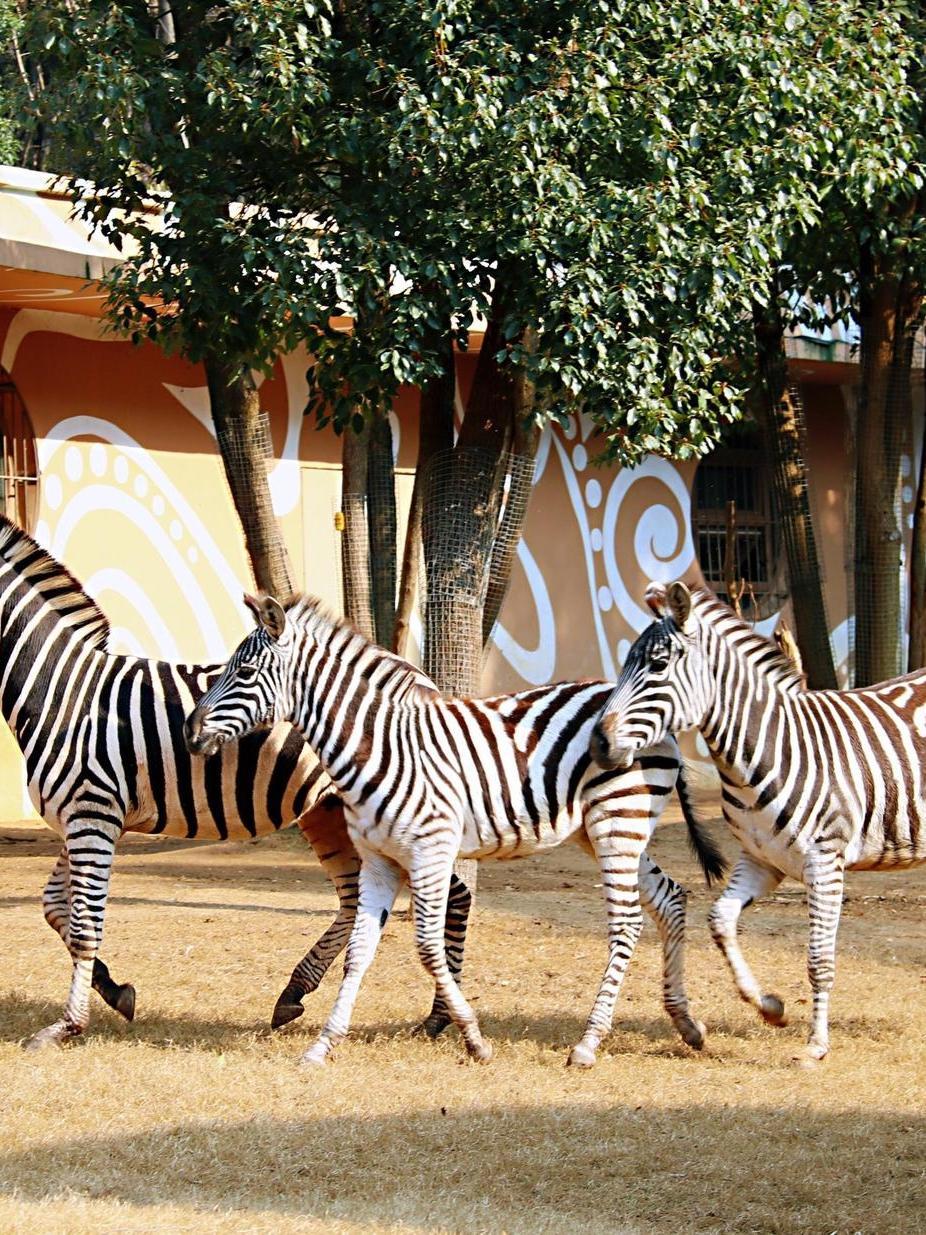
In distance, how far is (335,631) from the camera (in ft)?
22.1

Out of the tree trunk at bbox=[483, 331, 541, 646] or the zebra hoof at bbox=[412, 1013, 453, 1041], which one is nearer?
the zebra hoof at bbox=[412, 1013, 453, 1041]

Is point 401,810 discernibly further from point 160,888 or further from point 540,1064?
point 160,888

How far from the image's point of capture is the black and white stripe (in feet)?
22.3

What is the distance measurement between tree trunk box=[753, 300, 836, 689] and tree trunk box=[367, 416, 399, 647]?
3.47 metres

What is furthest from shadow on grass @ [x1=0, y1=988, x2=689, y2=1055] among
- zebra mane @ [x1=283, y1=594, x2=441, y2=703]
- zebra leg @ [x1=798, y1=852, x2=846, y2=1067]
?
zebra mane @ [x1=283, y1=594, x2=441, y2=703]

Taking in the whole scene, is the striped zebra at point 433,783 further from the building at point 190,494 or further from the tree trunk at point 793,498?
the tree trunk at point 793,498

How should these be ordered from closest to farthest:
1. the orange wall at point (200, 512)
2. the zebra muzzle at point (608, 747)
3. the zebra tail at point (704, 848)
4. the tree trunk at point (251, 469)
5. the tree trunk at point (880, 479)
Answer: the zebra muzzle at point (608, 747)
the zebra tail at point (704, 848)
the tree trunk at point (251, 469)
the tree trunk at point (880, 479)
the orange wall at point (200, 512)

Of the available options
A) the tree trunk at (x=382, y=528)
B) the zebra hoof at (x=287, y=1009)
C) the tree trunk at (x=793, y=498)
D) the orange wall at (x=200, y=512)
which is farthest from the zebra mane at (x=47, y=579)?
the tree trunk at (x=793, y=498)

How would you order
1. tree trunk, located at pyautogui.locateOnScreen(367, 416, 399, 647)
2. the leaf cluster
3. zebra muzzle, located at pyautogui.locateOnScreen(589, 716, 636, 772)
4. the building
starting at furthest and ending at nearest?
the building, tree trunk, located at pyautogui.locateOnScreen(367, 416, 399, 647), the leaf cluster, zebra muzzle, located at pyautogui.locateOnScreen(589, 716, 636, 772)

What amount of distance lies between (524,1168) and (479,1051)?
4.17 feet

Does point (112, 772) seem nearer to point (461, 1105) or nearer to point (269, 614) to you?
point (269, 614)

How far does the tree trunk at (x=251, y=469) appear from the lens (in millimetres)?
10727

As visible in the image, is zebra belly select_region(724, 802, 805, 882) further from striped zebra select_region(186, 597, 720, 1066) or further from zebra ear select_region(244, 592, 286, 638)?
zebra ear select_region(244, 592, 286, 638)

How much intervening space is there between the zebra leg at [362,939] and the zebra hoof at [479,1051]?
503mm
